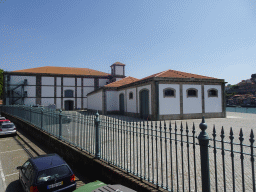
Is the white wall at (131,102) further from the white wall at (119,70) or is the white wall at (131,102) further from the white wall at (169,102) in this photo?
the white wall at (119,70)

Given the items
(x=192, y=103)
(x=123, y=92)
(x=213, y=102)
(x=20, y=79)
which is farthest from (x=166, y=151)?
(x=20, y=79)

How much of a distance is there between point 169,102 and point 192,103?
283 cm

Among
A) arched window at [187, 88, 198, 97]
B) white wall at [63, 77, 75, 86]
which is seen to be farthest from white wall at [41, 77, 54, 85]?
arched window at [187, 88, 198, 97]

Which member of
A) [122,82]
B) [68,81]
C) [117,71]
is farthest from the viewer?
[117,71]

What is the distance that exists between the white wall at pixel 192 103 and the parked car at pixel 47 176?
15.2 meters

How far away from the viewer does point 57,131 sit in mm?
8086

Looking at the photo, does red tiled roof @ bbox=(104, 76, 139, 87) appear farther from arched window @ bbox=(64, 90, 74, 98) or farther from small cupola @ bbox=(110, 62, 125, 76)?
arched window @ bbox=(64, 90, 74, 98)

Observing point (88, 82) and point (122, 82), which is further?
point (88, 82)

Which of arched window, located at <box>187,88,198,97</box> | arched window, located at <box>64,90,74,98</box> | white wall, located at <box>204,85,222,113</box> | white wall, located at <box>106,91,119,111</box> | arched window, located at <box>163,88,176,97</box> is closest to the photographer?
arched window, located at <box>163,88,176,97</box>

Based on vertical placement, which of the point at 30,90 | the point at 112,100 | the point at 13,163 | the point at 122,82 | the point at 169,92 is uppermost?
the point at 122,82

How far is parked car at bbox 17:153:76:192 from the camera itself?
3938 mm

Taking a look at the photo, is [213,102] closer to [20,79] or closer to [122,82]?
[122,82]

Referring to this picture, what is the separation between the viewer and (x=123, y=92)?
2288cm

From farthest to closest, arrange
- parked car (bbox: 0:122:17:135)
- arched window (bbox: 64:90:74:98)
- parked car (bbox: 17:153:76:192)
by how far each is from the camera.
A: arched window (bbox: 64:90:74:98), parked car (bbox: 0:122:17:135), parked car (bbox: 17:153:76:192)
